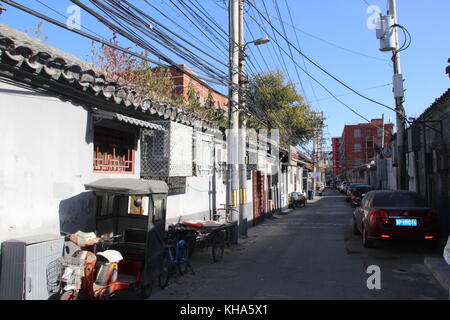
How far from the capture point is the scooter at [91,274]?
15.9 feet

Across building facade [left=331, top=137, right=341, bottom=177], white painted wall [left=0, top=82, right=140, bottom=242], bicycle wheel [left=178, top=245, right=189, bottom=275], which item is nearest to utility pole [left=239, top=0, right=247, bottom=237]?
bicycle wheel [left=178, top=245, right=189, bottom=275]

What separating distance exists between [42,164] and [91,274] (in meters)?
1.78

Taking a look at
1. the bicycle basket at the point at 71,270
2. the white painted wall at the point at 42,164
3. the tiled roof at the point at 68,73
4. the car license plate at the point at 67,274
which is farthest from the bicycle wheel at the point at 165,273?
the tiled roof at the point at 68,73

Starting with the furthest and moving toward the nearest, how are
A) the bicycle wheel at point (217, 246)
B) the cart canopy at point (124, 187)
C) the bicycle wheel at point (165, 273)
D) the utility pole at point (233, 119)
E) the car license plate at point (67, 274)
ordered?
1. the utility pole at point (233, 119)
2. the bicycle wheel at point (217, 246)
3. the bicycle wheel at point (165, 273)
4. the cart canopy at point (124, 187)
5. the car license plate at point (67, 274)

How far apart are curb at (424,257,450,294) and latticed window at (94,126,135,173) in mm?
6197

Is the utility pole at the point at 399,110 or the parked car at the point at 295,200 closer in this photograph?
the utility pole at the point at 399,110

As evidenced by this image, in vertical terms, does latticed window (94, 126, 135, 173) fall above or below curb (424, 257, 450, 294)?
above

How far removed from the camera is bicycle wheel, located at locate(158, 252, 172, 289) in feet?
21.1

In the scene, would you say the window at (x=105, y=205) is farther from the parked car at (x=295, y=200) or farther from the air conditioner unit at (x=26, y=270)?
the parked car at (x=295, y=200)

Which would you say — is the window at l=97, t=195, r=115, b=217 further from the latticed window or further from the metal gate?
the metal gate

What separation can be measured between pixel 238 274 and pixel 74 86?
467 cm

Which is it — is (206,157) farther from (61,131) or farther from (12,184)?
(12,184)

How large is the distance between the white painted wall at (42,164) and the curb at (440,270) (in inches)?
242
